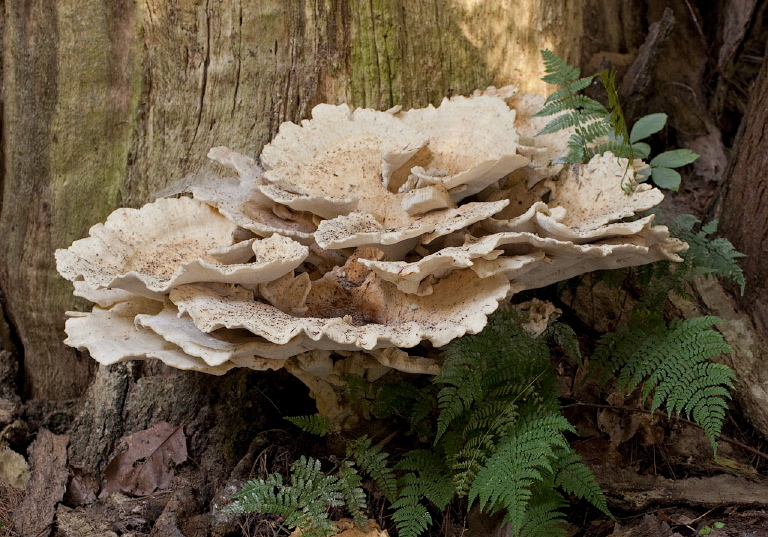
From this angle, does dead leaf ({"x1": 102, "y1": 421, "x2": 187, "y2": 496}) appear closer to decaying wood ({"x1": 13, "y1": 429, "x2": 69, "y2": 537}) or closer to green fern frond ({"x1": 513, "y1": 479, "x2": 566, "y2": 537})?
decaying wood ({"x1": 13, "y1": 429, "x2": 69, "y2": 537})

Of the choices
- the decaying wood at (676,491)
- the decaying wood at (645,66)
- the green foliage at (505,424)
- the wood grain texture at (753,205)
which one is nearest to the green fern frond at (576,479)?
the green foliage at (505,424)

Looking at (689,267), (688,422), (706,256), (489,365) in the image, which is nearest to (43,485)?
(489,365)

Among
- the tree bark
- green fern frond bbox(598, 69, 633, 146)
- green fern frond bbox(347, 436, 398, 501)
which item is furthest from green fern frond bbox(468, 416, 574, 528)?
the tree bark

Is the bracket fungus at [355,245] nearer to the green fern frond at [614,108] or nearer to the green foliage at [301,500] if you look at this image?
the green fern frond at [614,108]

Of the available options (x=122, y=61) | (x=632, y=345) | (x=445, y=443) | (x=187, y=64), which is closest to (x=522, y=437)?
(x=445, y=443)

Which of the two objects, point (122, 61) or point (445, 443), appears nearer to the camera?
point (445, 443)

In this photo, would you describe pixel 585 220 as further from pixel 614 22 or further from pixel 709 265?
pixel 614 22

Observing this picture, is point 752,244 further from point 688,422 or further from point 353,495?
point 353,495
